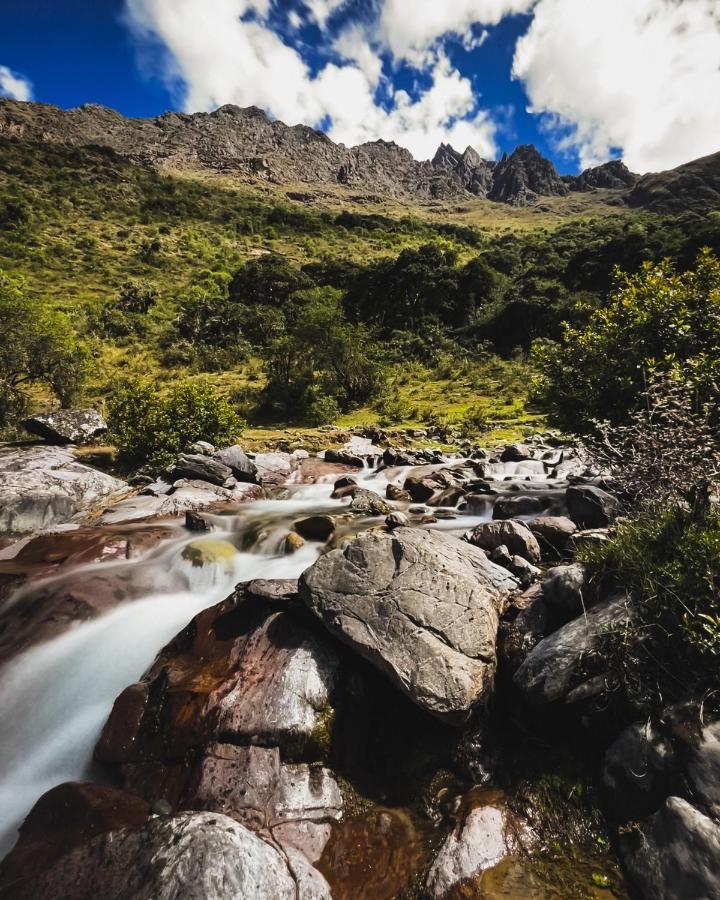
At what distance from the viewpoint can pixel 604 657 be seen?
405 centimetres

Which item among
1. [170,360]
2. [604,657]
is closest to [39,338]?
[170,360]

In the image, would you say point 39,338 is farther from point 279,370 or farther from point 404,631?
point 404,631

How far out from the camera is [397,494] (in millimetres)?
12492

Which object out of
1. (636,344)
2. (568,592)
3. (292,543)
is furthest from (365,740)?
(636,344)

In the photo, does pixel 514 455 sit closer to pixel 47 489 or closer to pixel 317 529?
pixel 317 529

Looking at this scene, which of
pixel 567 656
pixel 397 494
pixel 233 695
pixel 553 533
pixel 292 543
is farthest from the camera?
pixel 397 494

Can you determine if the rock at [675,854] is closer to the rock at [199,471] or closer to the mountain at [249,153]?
the rock at [199,471]

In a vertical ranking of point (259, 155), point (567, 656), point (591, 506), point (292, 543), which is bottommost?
point (292, 543)

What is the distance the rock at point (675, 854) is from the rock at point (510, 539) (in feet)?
12.1

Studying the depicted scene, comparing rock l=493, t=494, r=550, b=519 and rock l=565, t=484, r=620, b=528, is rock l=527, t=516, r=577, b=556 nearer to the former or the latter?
rock l=565, t=484, r=620, b=528

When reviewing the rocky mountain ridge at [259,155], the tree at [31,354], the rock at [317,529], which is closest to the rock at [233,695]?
the rock at [317,529]

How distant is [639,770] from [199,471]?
1206 centimetres

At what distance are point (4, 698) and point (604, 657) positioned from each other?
6743 mm

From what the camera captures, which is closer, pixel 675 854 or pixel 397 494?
pixel 675 854
